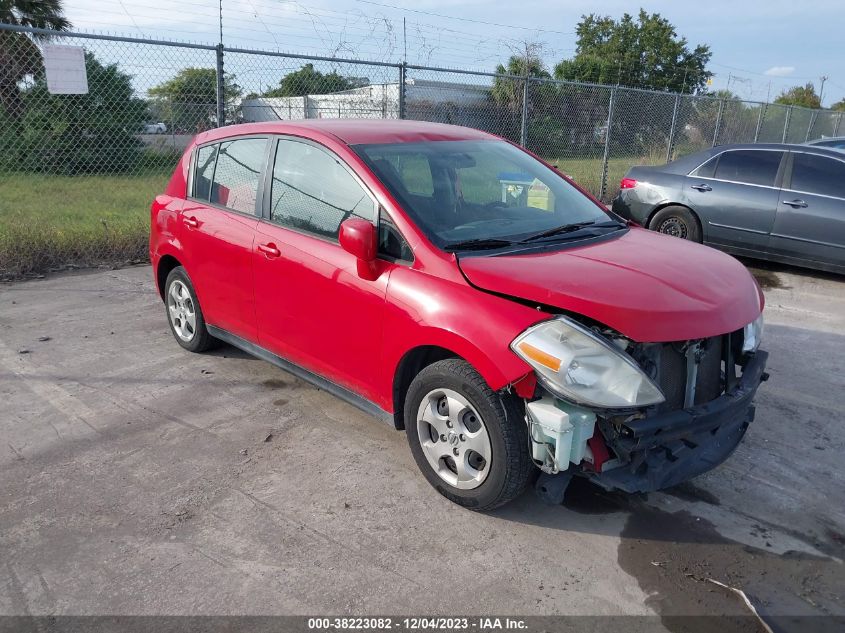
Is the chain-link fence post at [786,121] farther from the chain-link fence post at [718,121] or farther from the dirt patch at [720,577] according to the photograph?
the dirt patch at [720,577]

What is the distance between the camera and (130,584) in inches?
105

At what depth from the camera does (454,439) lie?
3.10 metres

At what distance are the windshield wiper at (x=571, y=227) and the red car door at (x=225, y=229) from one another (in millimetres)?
1772

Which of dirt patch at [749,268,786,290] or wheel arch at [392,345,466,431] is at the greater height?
wheel arch at [392,345,466,431]

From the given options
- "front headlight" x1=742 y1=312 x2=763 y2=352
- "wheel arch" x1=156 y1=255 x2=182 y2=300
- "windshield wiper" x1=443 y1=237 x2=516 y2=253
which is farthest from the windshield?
"wheel arch" x1=156 y1=255 x2=182 y2=300

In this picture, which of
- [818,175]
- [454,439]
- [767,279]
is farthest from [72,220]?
[818,175]

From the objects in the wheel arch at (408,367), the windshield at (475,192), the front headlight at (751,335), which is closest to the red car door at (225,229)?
the windshield at (475,192)

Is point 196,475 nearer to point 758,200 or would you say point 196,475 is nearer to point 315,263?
point 315,263

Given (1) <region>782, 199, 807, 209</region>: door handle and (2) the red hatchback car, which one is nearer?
(2) the red hatchback car

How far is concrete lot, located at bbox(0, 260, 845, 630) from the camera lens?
104 inches

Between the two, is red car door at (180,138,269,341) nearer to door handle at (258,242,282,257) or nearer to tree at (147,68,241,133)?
door handle at (258,242,282,257)

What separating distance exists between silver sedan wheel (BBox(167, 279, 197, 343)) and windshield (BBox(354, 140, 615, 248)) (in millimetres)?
2125

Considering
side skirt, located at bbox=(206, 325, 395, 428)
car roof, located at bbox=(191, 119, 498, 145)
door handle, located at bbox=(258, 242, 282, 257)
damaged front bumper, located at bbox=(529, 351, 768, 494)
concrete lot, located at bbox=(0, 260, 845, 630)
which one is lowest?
concrete lot, located at bbox=(0, 260, 845, 630)

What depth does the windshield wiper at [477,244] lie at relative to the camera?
323 centimetres
